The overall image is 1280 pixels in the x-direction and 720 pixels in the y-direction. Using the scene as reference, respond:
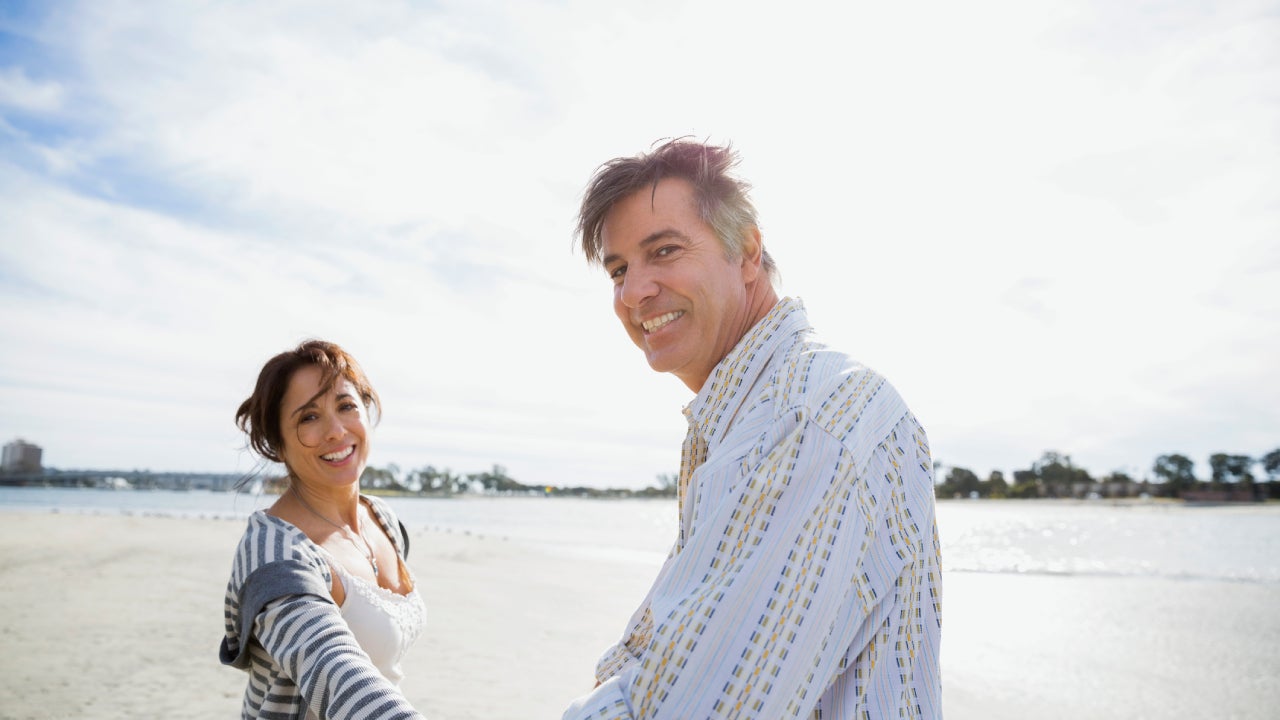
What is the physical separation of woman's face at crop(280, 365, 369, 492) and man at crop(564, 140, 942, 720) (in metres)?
1.70

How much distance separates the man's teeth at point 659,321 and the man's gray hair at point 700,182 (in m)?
0.21

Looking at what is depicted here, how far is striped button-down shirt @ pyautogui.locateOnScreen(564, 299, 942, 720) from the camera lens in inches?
→ 40.3

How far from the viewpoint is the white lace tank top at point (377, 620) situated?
250cm

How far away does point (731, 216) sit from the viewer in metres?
1.78

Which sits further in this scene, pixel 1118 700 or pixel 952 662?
pixel 952 662

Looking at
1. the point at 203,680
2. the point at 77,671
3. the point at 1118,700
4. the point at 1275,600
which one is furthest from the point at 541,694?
the point at 1275,600

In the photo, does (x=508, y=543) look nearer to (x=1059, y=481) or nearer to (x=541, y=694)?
(x=541, y=694)

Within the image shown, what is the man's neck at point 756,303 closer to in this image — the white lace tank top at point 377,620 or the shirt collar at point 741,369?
the shirt collar at point 741,369

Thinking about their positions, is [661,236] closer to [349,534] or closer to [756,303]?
[756,303]

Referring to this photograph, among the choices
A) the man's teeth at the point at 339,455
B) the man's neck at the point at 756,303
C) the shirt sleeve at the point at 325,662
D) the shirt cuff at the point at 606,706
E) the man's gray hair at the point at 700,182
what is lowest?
the shirt sleeve at the point at 325,662

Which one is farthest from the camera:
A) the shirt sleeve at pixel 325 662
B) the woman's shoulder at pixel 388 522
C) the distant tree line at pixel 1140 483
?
the distant tree line at pixel 1140 483

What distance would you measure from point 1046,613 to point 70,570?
17014mm

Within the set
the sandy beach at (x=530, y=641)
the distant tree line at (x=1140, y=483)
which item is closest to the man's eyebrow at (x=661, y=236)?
the sandy beach at (x=530, y=641)

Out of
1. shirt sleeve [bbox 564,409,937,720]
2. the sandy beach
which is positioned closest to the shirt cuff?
shirt sleeve [bbox 564,409,937,720]
